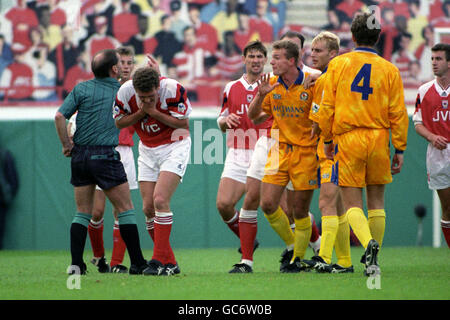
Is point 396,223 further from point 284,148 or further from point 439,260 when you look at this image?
point 284,148

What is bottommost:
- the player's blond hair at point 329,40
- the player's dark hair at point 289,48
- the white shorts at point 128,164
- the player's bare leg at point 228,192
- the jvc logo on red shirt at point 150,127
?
the player's bare leg at point 228,192

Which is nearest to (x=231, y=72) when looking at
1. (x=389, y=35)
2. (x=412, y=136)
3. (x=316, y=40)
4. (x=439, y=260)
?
(x=389, y=35)

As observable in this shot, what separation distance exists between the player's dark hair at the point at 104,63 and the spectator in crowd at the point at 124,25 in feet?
32.1

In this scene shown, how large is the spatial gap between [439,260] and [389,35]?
820 cm

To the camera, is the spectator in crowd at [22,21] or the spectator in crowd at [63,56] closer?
the spectator in crowd at [63,56]

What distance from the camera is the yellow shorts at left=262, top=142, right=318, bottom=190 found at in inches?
286

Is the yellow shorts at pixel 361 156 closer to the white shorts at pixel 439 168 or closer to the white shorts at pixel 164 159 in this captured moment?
the white shorts at pixel 164 159

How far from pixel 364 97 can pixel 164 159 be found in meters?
2.19

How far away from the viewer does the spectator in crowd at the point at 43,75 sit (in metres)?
15.9

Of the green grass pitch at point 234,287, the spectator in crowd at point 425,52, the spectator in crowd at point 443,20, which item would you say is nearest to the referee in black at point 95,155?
the green grass pitch at point 234,287

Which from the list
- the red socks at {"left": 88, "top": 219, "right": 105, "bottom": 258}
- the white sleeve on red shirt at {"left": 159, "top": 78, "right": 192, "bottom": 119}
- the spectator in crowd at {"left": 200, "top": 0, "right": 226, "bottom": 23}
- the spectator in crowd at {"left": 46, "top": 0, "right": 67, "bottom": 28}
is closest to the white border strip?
the spectator in crowd at {"left": 46, "top": 0, "right": 67, "bottom": 28}

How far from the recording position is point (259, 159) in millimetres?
7703

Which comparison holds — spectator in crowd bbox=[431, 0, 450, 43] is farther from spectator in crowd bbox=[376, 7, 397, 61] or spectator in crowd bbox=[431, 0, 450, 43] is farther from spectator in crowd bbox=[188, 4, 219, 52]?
spectator in crowd bbox=[188, 4, 219, 52]

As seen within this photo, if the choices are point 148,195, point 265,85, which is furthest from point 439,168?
point 148,195
